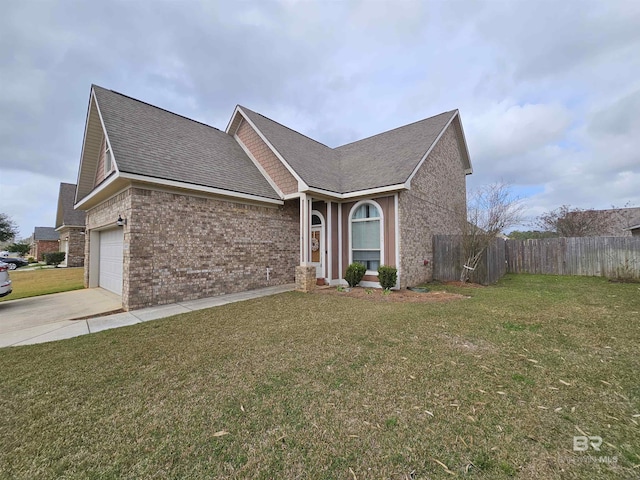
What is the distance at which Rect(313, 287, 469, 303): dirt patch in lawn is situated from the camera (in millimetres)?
7666

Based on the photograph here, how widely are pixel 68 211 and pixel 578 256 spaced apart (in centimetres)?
3533

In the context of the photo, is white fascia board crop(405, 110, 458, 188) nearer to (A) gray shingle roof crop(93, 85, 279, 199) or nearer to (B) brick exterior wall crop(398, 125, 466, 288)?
(B) brick exterior wall crop(398, 125, 466, 288)

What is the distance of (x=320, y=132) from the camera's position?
25797 mm

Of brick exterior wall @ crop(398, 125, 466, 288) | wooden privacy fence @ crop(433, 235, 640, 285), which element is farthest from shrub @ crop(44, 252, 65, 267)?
wooden privacy fence @ crop(433, 235, 640, 285)

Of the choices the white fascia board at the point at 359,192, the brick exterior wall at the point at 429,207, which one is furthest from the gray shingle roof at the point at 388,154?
the brick exterior wall at the point at 429,207

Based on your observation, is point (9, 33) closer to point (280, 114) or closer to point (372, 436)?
point (372, 436)

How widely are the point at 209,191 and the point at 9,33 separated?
8280 millimetres

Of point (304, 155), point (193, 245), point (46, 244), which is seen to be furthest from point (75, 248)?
point (304, 155)

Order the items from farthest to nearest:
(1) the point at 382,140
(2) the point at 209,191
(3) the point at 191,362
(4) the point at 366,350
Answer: (1) the point at 382,140
(2) the point at 209,191
(4) the point at 366,350
(3) the point at 191,362

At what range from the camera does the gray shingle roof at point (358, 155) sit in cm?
991

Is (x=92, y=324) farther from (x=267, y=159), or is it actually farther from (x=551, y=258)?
(x=551, y=258)

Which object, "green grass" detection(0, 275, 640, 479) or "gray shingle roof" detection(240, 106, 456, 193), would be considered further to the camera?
"gray shingle roof" detection(240, 106, 456, 193)

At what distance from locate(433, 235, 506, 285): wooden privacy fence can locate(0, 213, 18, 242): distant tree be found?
48204 mm

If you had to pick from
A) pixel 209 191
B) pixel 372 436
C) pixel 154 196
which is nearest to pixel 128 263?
pixel 154 196
